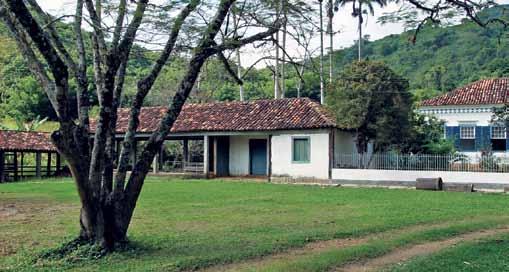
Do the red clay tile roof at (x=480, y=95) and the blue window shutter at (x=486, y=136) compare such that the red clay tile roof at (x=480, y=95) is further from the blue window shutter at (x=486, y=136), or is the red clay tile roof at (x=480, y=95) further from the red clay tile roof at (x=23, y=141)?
the red clay tile roof at (x=23, y=141)

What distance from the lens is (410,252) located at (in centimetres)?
895

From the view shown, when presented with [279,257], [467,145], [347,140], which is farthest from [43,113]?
[279,257]

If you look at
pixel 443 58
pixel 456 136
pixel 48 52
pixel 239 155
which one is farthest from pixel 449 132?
pixel 48 52

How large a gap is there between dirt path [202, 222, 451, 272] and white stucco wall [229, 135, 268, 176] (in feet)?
61.0

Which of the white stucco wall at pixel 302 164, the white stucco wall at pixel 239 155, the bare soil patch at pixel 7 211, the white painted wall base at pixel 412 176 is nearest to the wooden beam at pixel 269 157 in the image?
the white stucco wall at pixel 302 164

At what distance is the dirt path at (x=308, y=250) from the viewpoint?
7844mm

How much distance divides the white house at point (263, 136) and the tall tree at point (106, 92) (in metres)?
16.5

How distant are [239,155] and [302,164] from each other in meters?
4.76

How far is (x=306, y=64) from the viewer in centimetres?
966

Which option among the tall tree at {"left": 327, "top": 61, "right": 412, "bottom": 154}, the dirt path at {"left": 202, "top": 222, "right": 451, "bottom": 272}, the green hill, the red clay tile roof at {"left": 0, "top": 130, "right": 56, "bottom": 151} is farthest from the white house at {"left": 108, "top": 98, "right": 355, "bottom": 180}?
the dirt path at {"left": 202, "top": 222, "right": 451, "bottom": 272}

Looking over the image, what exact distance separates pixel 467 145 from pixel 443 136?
52.4 inches

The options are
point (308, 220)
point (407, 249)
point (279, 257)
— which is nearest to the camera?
point (279, 257)

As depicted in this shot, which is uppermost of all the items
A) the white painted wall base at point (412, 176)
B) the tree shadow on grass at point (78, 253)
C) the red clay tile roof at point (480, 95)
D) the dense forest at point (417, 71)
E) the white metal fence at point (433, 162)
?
the dense forest at point (417, 71)

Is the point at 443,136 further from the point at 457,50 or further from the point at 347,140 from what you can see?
the point at 457,50
